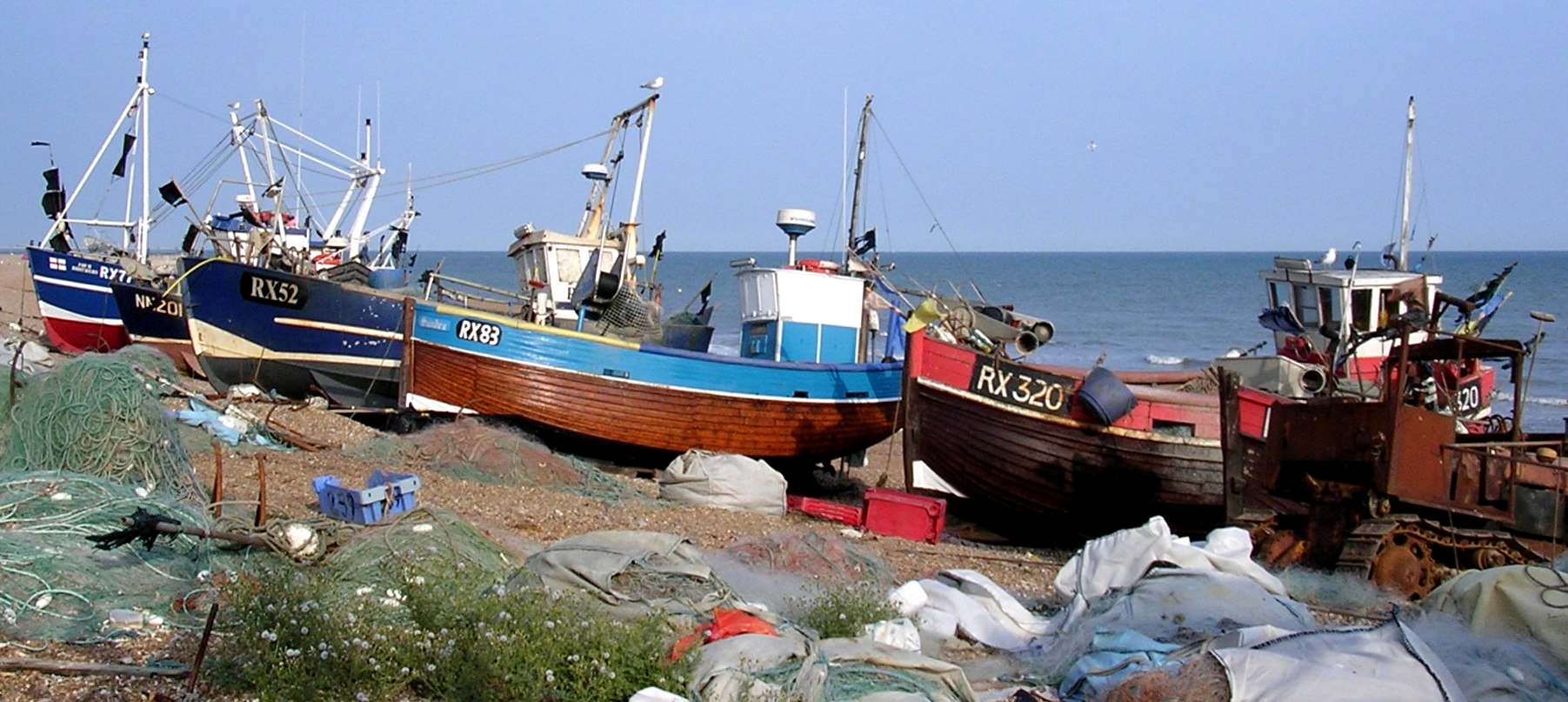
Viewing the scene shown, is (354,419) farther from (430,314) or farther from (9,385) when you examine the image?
(9,385)

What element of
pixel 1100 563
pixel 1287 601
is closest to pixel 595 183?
pixel 1100 563

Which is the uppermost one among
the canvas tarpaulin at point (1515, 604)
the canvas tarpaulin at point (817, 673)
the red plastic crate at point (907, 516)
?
the canvas tarpaulin at point (1515, 604)

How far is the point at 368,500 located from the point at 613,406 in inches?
263

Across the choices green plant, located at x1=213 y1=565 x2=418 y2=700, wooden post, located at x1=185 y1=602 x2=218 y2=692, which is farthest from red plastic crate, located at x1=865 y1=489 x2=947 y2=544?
wooden post, located at x1=185 y1=602 x2=218 y2=692

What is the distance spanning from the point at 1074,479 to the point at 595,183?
893cm

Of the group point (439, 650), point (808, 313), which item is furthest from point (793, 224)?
point (439, 650)

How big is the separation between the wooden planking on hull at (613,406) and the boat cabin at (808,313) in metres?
0.77

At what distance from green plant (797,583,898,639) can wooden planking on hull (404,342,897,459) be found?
807cm

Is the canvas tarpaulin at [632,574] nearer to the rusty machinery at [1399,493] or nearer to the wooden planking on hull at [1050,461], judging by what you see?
the rusty machinery at [1399,493]

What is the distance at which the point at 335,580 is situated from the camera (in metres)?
6.06

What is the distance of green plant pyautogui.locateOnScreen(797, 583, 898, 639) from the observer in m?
6.15

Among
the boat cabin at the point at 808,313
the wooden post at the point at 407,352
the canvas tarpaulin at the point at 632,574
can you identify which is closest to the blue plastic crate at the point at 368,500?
the canvas tarpaulin at the point at 632,574

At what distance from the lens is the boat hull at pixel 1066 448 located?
1188cm

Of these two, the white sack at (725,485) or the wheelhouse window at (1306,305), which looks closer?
the white sack at (725,485)
